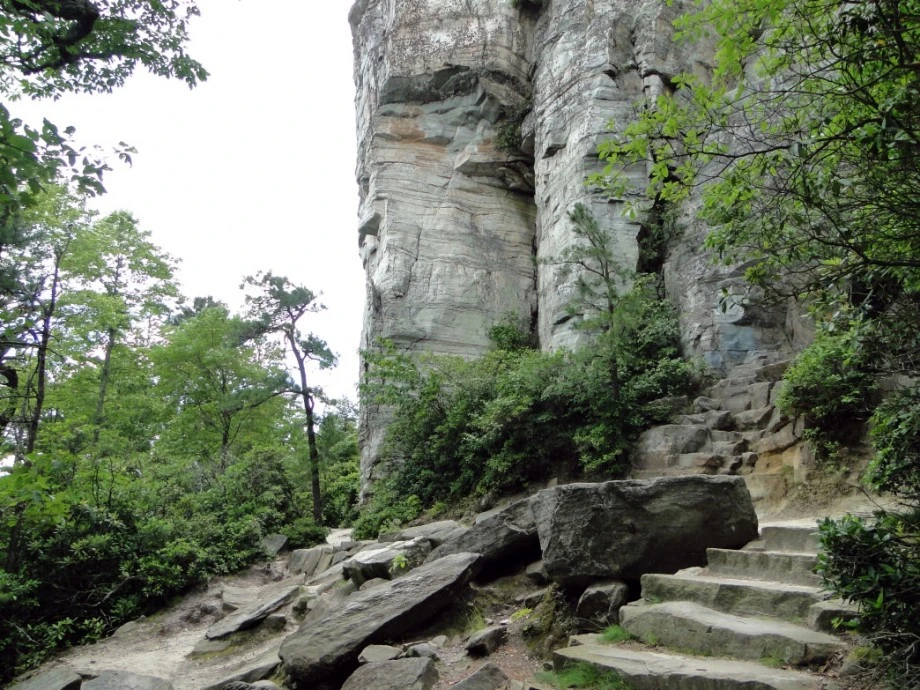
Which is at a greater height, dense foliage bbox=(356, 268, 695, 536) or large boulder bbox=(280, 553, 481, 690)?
dense foliage bbox=(356, 268, 695, 536)

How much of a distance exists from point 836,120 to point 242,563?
1227 cm

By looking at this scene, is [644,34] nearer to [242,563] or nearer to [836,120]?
[836,120]

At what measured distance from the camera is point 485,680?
504 cm

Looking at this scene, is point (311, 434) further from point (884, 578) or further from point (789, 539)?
point (884, 578)

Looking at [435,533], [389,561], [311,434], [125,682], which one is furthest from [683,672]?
[311,434]

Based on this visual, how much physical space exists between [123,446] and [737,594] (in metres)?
13.0

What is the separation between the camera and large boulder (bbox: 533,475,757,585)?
19.1ft

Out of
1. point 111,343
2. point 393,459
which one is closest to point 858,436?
point 393,459

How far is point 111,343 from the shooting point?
17.9 metres

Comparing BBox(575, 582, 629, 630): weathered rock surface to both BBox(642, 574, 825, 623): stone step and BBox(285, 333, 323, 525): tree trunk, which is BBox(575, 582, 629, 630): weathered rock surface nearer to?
BBox(642, 574, 825, 623): stone step

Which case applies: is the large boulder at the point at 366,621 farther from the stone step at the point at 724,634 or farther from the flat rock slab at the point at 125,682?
the stone step at the point at 724,634

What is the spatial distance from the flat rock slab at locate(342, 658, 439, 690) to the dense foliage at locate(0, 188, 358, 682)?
2720mm

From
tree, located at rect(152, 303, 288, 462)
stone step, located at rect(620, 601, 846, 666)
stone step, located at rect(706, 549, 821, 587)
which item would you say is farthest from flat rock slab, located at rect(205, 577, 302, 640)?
tree, located at rect(152, 303, 288, 462)

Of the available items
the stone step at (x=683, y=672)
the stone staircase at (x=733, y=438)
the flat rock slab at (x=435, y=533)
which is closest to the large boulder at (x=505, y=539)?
the flat rock slab at (x=435, y=533)
